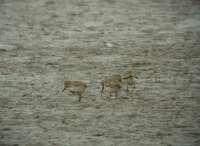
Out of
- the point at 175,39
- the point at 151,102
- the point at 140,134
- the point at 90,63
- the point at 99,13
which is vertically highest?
the point at 99,13

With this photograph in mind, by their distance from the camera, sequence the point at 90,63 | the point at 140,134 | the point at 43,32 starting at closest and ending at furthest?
the point at 140,134 < the point at 90,63 < the point at 43,32

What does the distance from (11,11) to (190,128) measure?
2145 millimetres

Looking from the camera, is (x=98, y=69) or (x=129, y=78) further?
(x=98, y=69)

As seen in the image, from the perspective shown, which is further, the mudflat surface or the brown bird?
the brown bird

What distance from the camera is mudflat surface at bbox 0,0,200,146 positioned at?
2.93 m

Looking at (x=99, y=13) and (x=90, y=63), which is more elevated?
(x=99, y=13)

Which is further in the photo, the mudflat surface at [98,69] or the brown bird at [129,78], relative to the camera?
the brown bird at [129,78]

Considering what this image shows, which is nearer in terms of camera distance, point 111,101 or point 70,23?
point 111,101

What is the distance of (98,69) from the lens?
331cm

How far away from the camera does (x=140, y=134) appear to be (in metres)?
2.92

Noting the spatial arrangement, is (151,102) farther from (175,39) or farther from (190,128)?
(175,39)

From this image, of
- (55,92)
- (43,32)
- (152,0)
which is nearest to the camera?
(55,92)

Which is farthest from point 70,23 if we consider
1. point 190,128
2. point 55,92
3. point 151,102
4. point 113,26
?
point 190,128

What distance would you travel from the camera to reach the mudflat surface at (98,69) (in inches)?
115
